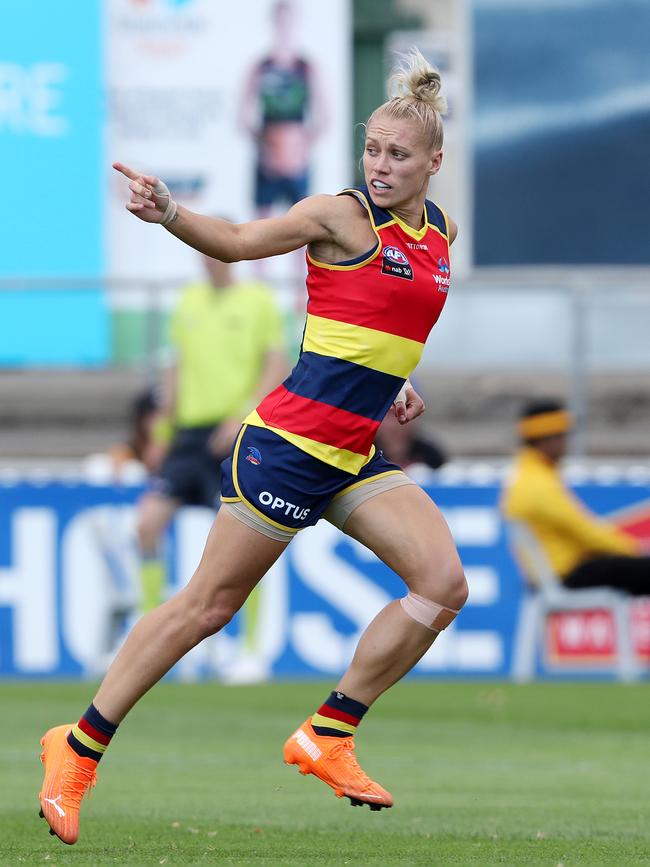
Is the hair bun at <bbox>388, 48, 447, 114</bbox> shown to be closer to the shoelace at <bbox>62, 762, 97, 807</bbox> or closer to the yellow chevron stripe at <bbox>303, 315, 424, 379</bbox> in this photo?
the yellow chevron stripe at <bbox>303, 315, 424, 379</bbox>

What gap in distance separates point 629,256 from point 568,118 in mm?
1642

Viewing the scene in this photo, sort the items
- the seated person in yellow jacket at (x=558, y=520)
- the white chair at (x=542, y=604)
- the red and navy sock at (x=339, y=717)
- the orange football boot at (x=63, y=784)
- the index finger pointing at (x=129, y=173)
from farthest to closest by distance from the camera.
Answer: the white chair at (x=542, y=604)
the seated person in yellow jacket at (x=558, y=520)
the red and navy sock at (x=339, y=717)
the orange football boot at (x=63, y=784)
the index finger pointing at (x=129, y=173)

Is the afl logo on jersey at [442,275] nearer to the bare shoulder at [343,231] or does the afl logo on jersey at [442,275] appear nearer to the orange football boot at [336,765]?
the bare shoulder at [343,231]

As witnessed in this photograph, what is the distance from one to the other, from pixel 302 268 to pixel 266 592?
17.9ft

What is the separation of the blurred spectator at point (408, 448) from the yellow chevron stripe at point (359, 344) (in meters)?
7.05

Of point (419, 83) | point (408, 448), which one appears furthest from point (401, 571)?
point (408, 448)

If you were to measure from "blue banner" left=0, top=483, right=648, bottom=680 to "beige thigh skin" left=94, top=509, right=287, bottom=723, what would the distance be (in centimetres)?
691

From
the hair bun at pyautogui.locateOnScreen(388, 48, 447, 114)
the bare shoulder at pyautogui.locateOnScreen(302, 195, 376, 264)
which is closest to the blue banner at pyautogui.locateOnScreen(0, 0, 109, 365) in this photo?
the hair bun at pyautogui.locateOnScreen(388, 48, 447, 114)

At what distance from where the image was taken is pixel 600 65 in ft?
63.5

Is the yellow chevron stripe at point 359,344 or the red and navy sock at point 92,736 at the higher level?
the yellow chevron stripe at point 359,344

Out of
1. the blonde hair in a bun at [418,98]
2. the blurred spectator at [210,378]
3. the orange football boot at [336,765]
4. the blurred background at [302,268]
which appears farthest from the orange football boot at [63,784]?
the blurred background at [302,268]

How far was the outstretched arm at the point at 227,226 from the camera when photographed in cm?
573

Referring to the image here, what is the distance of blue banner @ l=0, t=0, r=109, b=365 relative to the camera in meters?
18.5

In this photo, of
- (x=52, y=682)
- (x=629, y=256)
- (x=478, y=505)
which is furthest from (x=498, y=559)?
(x=629, y=256)
